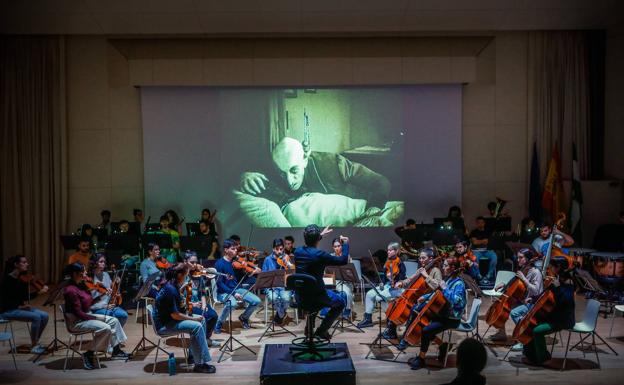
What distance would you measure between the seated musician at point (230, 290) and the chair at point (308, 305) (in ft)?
5.14

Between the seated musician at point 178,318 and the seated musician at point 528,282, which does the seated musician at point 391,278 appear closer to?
the seated musician at point 528,282

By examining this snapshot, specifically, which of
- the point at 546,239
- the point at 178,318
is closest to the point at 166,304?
the point at 178,318

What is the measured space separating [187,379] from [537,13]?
8671mm

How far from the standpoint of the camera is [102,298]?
8008 millimetres

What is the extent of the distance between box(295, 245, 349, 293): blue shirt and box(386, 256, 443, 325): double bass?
1.09m

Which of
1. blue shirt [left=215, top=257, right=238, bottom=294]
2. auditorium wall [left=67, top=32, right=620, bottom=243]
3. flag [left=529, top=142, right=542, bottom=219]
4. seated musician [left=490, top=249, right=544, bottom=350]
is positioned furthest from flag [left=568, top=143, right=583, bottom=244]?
blue shirt [left=215, top=257, right=238, bottom=294]

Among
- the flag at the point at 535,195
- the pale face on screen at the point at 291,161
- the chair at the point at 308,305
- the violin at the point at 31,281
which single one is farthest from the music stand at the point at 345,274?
the flag at the point at 535,195

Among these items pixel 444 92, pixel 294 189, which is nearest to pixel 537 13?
pixel 444 92

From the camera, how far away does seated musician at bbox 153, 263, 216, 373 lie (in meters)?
6.71

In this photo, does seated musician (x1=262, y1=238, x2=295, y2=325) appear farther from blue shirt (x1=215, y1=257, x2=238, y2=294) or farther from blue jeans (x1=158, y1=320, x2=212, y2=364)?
blue jeans (x1=158, y1=320, x2=212, y2=364)

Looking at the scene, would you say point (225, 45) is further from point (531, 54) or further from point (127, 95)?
point (531, 54)

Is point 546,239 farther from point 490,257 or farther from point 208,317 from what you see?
point 208,317

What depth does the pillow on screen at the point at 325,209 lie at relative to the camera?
1244 centimetres

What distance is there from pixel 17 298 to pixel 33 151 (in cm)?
539
